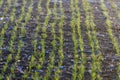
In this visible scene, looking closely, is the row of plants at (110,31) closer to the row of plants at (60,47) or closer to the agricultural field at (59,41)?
the agricultural field at (59,41)

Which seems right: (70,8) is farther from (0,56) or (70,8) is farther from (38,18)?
(0,56)

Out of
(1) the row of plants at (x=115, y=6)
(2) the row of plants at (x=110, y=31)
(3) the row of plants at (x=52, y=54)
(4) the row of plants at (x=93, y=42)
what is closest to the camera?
(3) the row of plants at (x=52, y=54)

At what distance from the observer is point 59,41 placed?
10859 millimetres

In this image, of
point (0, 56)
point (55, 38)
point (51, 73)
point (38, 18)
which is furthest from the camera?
point (38, 18)

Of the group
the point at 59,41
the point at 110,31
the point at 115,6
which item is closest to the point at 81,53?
the point at 59,41

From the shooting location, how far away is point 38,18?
1317 cm

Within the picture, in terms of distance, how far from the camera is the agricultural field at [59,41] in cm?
886

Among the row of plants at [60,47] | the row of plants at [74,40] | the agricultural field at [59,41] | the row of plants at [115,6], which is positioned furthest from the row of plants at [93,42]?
the row of plants at [115,6]

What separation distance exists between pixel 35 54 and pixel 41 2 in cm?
647

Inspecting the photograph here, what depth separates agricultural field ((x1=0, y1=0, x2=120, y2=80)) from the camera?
886cm

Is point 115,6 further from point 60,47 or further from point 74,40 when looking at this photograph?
point 60,47

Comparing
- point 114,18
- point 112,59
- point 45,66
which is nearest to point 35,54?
point 45,66

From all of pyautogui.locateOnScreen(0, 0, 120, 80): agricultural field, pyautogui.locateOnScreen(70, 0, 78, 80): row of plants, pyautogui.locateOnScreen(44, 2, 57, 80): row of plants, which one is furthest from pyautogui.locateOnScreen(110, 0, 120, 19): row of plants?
pyautogui.locateOnScreen(44, 2, 57, 80): row of plants

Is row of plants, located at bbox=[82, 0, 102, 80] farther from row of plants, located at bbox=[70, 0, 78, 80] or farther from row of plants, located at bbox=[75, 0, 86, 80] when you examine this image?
row of plants, located at bbox=[70, 0, 78, 80]
